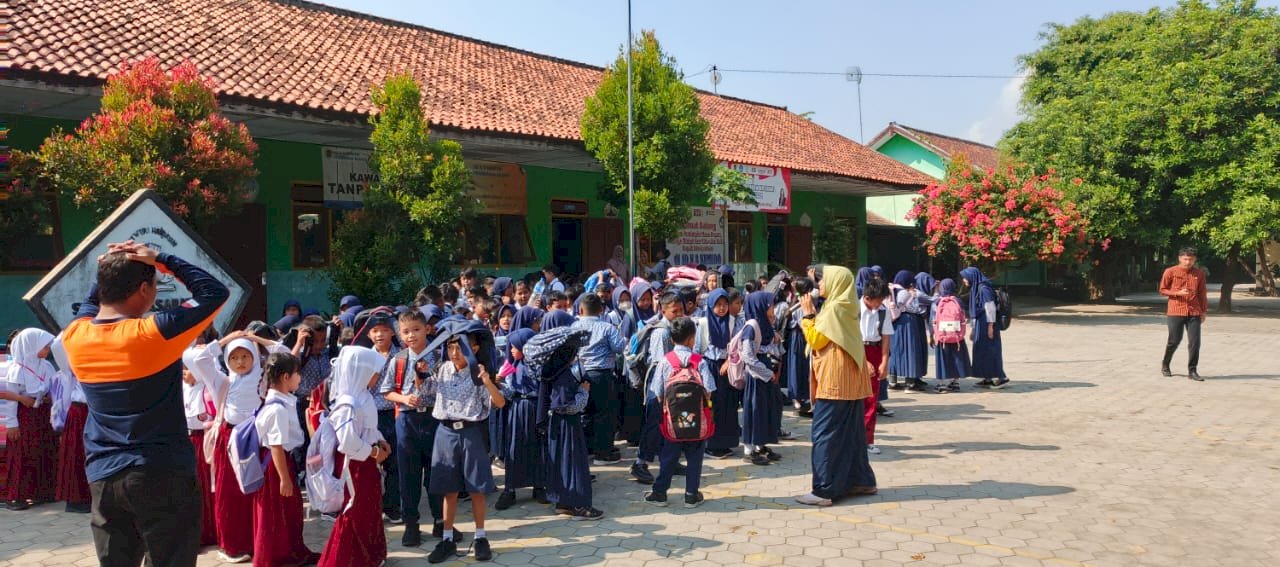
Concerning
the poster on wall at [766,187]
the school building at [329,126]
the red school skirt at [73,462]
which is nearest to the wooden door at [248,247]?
the school building at [329,126]

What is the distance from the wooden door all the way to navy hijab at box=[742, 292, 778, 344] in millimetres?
8092

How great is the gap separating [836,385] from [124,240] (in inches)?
178

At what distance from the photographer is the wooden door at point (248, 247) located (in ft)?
38.4

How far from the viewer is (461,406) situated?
4699 mm

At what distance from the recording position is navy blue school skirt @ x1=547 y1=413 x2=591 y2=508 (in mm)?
5457

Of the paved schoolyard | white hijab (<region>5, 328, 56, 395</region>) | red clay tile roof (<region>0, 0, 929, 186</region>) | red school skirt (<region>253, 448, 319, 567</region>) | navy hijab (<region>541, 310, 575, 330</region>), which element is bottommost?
the paved schoolyard

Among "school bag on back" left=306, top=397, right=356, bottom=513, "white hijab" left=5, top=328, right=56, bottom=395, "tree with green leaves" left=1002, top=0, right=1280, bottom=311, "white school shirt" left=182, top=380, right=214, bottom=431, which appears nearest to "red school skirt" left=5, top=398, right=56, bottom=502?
"white hijab" left=5, top=328, right=56, bottom=395

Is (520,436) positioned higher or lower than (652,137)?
lower

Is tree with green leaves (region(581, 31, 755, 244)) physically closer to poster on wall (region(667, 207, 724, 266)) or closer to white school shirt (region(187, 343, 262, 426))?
poster on wall (region(667, 207, 724, 266))

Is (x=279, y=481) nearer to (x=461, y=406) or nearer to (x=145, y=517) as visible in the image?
(x=461, y=406)

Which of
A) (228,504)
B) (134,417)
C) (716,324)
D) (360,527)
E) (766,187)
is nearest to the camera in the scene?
(134,417)

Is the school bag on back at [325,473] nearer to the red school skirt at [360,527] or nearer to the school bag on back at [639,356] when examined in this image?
the red school skirt at [360,527]

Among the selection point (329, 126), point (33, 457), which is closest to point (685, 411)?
point (33, 457)

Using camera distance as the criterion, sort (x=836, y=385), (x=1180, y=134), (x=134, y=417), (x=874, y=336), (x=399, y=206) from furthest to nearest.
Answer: (x=1180, y=134), (x=399, y=206), (x=874, y=336), (x=836, y=385), (x=134, y=417)
